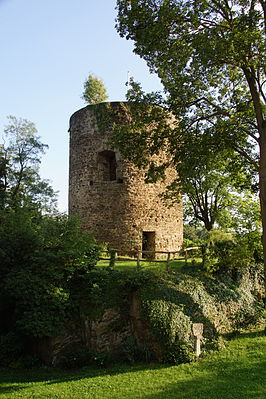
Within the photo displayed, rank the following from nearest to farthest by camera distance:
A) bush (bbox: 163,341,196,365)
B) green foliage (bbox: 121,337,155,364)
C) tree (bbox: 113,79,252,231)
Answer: bush (bbox: 163,341,196,365), green foliage (bbox: 121,337,155,364), tree (bbox: 113,79,252,231)

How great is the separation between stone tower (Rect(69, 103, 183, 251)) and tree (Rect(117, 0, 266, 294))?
13.8ft

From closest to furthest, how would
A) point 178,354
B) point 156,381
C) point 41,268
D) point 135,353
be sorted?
1. point 156,381
2. point 178,354
3. point 135,353
4. point 41,268

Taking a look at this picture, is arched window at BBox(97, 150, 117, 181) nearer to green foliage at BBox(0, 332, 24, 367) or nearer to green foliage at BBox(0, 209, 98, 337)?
green foliage at BBox(0, 209, 98, 337)

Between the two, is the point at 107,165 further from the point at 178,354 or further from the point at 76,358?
the point at 178,354

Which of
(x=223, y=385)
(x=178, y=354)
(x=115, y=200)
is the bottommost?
(x=223, y=385)

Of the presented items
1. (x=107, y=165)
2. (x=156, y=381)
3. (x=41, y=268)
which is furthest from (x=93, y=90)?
(x=156, y=381)

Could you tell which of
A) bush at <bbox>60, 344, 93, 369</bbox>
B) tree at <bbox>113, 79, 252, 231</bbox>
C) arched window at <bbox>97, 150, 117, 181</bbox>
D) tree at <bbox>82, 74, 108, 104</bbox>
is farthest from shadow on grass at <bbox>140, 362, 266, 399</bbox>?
tree at <bbox>82, 74, 108, 104</bbox>

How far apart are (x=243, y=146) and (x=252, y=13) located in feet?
14.0

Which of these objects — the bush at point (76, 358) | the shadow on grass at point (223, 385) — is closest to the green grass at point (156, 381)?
the shadow on grass at point (223, 385)

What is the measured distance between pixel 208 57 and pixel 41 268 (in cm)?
699

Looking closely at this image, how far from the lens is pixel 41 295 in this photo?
849 cm

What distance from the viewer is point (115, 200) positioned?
14.2 m

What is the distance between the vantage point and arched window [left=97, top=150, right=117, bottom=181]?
48.8 ft

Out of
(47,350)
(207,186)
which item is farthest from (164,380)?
(207,186)
